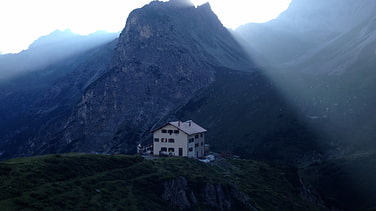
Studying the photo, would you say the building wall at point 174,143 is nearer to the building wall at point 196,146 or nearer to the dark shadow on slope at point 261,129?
the building wall at point 196,146

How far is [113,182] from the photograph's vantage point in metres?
53.0

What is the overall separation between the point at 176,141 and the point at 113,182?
31.7 meters

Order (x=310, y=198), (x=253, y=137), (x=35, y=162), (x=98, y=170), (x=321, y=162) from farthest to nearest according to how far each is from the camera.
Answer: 1. (x=253, y=137)
2. (x=321, y=162)
3. (x=310, y=198)
4. (x=98, y=170)
5. (x=35, y=162)

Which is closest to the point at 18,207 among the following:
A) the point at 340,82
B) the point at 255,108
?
the point at 255,108

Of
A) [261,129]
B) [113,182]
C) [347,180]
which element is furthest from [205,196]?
[261,129]

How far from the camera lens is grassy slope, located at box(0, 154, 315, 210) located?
4303 cm

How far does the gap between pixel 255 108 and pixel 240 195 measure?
119 metres

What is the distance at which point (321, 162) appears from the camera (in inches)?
4862

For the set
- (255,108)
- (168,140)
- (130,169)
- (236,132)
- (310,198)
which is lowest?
(310,198)

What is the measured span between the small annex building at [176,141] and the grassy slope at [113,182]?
7.91m

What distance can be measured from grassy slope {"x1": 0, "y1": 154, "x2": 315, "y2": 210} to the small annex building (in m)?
7.91

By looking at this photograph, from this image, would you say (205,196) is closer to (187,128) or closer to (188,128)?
(187,128)

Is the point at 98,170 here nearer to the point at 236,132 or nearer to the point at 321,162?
the point at 321,162

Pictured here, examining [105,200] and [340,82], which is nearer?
[105,200]
